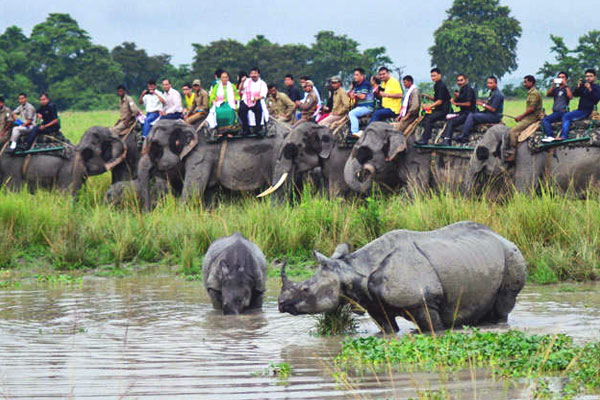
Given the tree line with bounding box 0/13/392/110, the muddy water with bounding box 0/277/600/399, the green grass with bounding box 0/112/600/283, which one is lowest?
the muddy water with bounding box 0/277/600/399

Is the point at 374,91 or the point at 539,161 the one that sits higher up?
the point at 374,91

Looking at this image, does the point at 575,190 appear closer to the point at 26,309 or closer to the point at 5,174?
the point at 26,309

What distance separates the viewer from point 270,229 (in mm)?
17312

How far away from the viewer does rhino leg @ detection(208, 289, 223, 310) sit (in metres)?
12.8

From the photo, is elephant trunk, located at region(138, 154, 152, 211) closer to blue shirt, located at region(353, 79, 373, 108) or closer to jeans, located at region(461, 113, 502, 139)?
blue shirt, located at region(353, 79, 373, 108)

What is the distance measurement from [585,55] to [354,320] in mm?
62281

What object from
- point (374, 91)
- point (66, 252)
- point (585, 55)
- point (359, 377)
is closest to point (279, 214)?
point (66, 252)

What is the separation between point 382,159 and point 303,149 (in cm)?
174

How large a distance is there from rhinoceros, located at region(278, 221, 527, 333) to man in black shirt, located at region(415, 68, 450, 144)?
9.88 metres

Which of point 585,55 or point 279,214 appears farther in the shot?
point 585,55

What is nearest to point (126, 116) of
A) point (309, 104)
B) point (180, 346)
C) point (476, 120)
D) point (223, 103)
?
point (223, 103)

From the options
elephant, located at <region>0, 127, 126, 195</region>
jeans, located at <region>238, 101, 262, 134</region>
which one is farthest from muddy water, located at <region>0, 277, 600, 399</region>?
elephant, located at <region>0, 127, 126, 195</region>

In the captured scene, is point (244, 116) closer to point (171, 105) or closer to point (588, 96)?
point (171, 105)

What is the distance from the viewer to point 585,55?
232 ft
